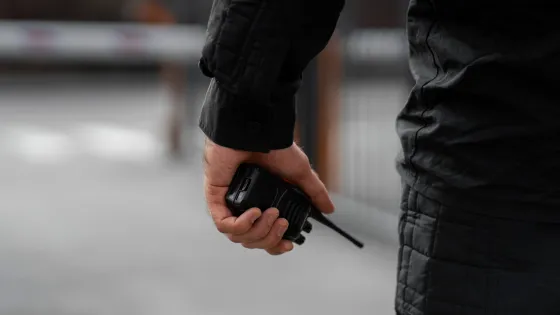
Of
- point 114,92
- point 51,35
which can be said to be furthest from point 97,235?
point 114,92

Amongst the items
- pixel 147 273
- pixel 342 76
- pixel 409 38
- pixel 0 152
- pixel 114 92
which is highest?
pixel 409 38

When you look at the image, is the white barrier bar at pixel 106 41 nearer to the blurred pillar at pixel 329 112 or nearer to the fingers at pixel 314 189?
the blurred pillar at pixel 329 112

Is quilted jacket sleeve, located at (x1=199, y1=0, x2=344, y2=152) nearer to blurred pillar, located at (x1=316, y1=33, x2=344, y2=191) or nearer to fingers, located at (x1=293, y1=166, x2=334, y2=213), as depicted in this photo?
fingers, located at (x1=293, y1=166, x2=334, y2=213)

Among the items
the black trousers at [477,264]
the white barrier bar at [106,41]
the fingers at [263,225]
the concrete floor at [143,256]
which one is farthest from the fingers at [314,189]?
the white barrier bar at [106,41]

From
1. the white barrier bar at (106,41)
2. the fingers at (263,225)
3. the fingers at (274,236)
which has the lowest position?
the white barrier bar at (106,41)

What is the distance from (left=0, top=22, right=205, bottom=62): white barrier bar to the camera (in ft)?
22.4

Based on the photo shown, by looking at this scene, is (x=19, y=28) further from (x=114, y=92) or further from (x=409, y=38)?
(x=114, y=92)

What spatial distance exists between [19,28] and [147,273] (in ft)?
11.5

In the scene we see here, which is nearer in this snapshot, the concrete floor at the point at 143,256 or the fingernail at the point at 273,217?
the fingernail at the point at 273,217

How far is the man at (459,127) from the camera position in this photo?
122cm

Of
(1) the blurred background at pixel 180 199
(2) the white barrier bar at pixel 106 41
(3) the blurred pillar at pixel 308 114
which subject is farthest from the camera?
(2) the white barrier bar at pixel 106 41

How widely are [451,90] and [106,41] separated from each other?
603 cm

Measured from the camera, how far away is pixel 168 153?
7.67 metres

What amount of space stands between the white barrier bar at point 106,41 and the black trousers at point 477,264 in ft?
18.4
